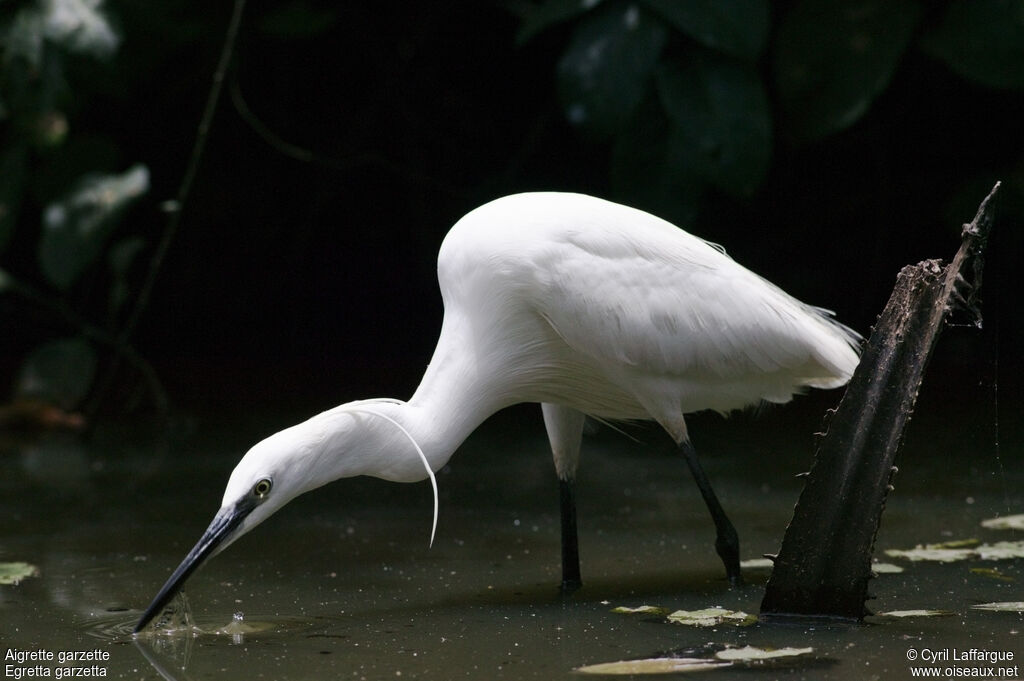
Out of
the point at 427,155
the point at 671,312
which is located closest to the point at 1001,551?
the point at 671,312

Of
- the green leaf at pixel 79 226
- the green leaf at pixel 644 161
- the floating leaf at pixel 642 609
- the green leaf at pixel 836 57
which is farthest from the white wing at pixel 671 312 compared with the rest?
the green leaf at pixel 79 226

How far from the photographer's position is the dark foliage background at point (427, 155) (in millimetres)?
7191

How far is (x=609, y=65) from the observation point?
7.07 metres

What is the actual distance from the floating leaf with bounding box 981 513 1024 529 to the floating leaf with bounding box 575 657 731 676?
6.41 feet

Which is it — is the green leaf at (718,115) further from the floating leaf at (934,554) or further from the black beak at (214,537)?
the black beak at (214,537)

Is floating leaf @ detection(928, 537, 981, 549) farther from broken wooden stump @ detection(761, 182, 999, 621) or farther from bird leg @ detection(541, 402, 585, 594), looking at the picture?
bird leg @ detection(541, 402, 585, 594)

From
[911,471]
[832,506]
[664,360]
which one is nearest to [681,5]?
[911,471]

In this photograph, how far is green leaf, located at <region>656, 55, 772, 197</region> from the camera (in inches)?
275

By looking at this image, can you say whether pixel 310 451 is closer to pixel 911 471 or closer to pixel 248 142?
pixel 911 471

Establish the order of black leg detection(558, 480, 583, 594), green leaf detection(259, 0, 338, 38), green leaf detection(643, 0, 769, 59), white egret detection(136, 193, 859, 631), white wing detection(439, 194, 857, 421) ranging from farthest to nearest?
green leaf detection(259, 0, 338, 38)
green leaf detection(643, 0, 769, 59)
black leg detection(558, 480, 583, 594)
white wing detection(439, 194, 857, 421)
white egret detection(136, 193, 859, 631)

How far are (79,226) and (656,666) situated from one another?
5.19 meters

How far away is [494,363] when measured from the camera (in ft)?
13.4

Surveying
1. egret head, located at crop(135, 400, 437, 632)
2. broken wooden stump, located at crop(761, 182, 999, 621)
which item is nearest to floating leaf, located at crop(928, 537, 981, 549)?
broken wooden stump, located at crop(761, 182, 999, 621)

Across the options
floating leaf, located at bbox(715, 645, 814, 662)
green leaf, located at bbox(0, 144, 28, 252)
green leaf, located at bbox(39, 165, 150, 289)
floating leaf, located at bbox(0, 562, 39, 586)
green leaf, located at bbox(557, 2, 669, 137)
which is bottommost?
floating leaf, located at bbox(715, 645, 814, 662)
